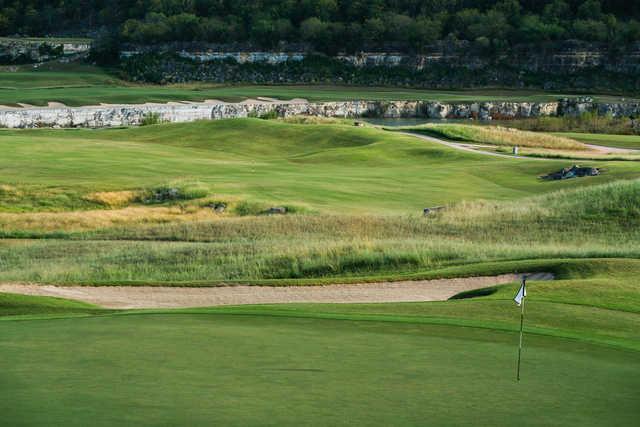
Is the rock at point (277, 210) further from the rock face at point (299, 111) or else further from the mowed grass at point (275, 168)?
the rock face at point (299, 111)

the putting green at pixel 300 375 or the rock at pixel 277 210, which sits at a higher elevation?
the putting green at pixel 300 375

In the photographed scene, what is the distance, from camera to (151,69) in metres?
118

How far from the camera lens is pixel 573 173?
143 feet

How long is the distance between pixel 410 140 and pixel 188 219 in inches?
1029

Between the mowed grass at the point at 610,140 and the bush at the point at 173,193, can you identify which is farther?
the mowed grass at the point at 610,140

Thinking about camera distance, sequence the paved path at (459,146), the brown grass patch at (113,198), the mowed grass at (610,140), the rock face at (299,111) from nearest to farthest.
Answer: the brown grass patch at (113,198), the paved path at (459,146), the mowed grass at (610,140), the rock face at (299,111)

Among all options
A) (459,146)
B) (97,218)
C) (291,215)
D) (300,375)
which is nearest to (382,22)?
(459,146)

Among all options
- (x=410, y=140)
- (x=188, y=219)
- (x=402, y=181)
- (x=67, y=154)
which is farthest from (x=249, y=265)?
(x=410, y=140)

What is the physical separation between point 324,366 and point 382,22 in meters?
114

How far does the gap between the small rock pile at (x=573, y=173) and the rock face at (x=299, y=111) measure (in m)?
37.0

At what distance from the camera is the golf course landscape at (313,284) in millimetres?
8484

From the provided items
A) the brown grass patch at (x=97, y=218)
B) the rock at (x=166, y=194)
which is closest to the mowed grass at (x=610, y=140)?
the rock at (x=166, y=194)

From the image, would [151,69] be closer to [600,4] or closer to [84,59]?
[84,59]

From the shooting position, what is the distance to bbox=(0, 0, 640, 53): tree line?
380 feet
